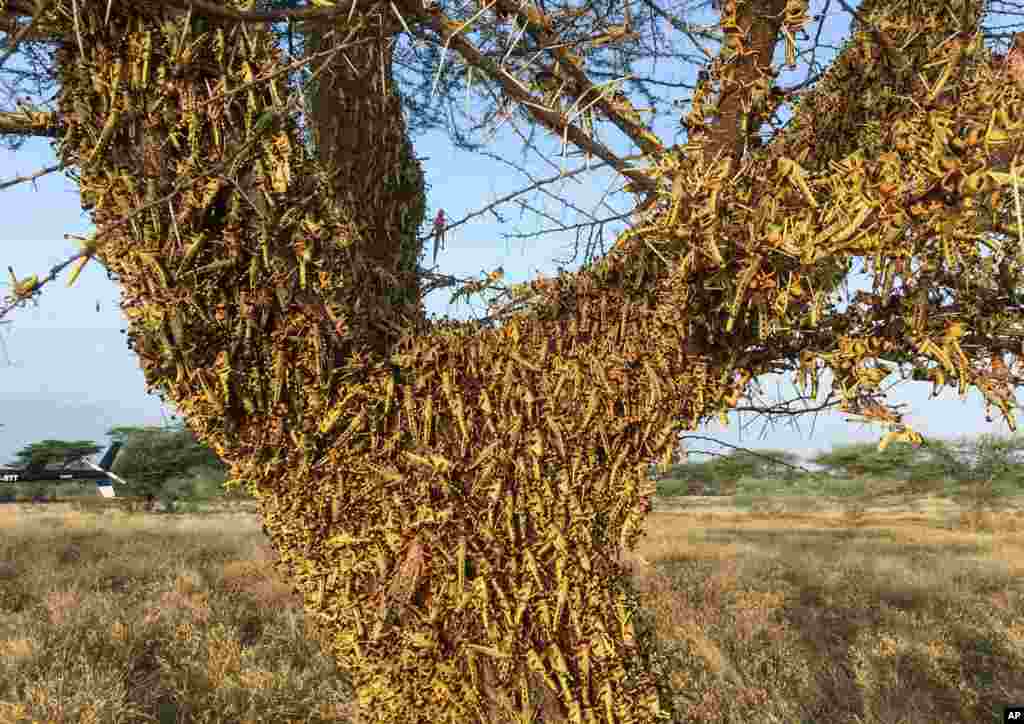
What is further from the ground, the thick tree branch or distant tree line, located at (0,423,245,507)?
the thick tree branch

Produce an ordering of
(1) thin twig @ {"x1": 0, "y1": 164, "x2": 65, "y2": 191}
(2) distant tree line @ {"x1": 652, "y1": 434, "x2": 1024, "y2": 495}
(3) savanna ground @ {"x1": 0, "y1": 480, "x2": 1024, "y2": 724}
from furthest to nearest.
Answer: (2) distant tree line @ {"x1": 652, "y1": 434, "x2": 1024, "y2": 495}
(3) savanna ground @ {"x1": 0, "y1": 480, "x2": 1024, "y2": 724}
(1) thin twig @ {"x1": 0, "y1": 164, "x2": 65, "y2": 191}

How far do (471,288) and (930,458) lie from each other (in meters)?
34.4

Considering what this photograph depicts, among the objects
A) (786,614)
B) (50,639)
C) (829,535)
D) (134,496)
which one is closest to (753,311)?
(50,639)

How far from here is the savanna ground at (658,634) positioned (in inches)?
191

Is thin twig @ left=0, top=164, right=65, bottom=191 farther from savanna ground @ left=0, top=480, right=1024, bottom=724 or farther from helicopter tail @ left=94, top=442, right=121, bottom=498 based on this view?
helicopter tail @ left=94, top=442, right=121, bottom=498

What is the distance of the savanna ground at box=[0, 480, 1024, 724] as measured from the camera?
4852mm

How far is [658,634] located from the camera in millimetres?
6656

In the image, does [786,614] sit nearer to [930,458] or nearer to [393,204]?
[393,204]

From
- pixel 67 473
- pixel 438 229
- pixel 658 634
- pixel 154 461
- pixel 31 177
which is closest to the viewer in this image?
pixel 31 177

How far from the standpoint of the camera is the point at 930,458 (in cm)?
3023

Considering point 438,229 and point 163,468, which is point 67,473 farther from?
point 438,229

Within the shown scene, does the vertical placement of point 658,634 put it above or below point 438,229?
below

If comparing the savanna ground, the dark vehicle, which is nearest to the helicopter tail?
the dark vehicle

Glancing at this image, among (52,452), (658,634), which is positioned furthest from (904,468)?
(52,452)
